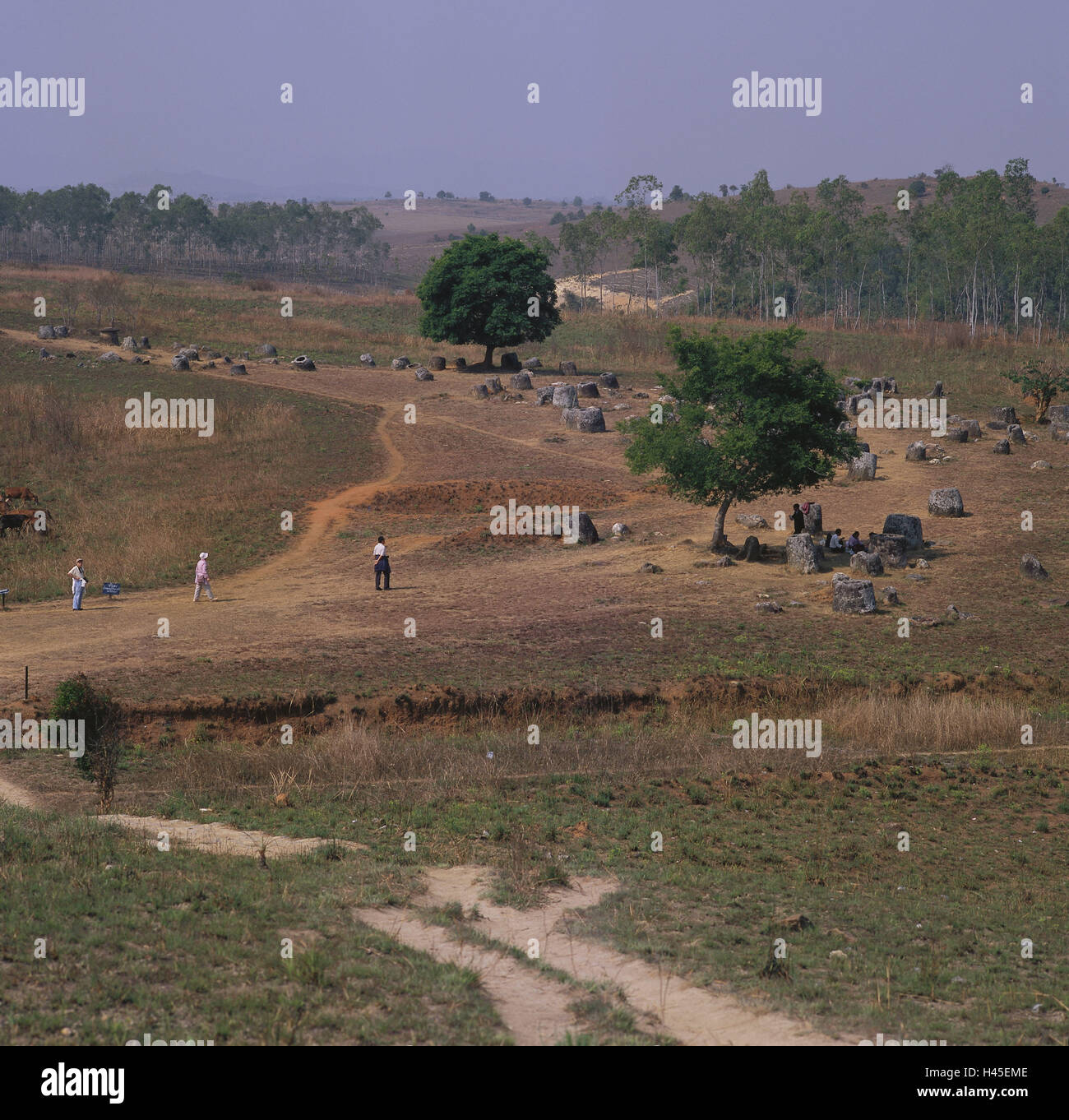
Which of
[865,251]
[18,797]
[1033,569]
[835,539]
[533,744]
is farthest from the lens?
[865,251]

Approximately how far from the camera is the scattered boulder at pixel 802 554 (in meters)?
26.3

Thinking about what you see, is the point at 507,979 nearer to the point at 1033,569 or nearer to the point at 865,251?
the point at 1033,569

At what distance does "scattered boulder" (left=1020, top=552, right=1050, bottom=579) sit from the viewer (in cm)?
2566

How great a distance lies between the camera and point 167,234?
Answer: 5477 inches

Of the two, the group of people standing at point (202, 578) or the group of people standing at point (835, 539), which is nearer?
the group of people standing at point (202, 578)

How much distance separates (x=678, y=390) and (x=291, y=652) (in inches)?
471

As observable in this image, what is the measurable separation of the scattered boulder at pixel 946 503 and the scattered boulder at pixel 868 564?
5951mm

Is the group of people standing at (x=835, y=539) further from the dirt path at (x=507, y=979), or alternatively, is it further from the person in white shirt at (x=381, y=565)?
the dirt path at (x=507, y=979)

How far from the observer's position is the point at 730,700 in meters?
19.5

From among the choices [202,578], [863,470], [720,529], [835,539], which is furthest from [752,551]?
[202,578]

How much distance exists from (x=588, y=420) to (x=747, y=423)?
1693 centimetres

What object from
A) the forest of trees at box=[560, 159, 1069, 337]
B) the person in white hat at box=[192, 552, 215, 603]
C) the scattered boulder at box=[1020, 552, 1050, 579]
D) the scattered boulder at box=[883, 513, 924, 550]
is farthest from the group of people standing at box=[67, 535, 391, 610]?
the forest of trees at box=[560, 159, 1069, 337]

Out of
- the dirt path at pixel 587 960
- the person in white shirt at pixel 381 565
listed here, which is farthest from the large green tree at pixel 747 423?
the dirt path at pixel 587 960

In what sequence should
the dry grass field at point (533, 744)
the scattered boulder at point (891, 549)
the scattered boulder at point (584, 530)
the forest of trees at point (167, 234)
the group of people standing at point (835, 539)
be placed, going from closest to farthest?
the dry grass field at point (533, 744) < the scattered boulder at point (891, 549) < the group of people standing at point (835, 539) < the scattered boulder at point (584, 530) < the forest of trees at point (167, 234)
